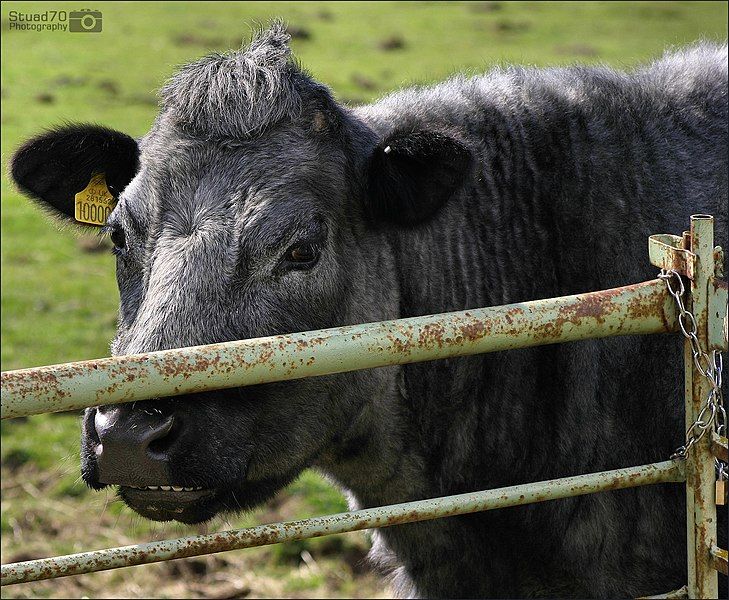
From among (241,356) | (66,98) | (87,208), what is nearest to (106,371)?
(241,356)

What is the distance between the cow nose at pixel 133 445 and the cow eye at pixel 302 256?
2.47 feet

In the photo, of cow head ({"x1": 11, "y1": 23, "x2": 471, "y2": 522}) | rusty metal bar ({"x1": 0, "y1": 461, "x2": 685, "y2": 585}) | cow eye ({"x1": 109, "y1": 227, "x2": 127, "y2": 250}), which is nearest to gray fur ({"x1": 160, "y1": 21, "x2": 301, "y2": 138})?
cow head ({"x1": 11, "y1": 23, "x2": 471, "y2": 522})

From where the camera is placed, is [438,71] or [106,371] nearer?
[106,371]

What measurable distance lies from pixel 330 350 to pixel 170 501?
878 millimetres

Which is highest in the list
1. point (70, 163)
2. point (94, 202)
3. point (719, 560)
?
point (70, 163)

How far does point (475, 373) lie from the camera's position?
383cm

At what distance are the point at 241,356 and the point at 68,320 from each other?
6.11 meters

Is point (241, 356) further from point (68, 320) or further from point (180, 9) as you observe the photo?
point (180, 9)

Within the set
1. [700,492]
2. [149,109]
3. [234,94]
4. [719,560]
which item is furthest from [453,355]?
[149,109]

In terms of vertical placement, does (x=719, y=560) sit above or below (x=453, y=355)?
below

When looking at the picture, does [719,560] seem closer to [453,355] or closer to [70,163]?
[453,355]

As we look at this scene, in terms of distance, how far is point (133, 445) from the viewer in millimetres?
2838

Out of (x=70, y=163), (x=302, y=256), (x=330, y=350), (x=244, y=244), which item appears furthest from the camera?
(x=70, y=163)

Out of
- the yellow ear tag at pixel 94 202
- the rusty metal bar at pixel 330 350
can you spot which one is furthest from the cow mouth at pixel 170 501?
the yellow ear tag at pixel 94 202
